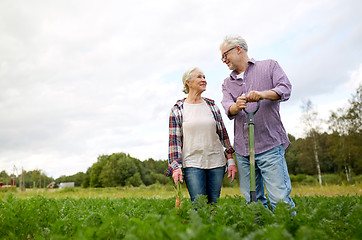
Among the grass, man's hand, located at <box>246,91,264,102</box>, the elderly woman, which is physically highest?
man's hand, located at <box>246,91,264,102</box>

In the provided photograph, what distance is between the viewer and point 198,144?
4.25 metres

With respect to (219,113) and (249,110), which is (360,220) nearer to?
(249,110)

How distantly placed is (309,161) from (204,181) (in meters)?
36.6

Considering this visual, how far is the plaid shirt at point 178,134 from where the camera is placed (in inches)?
166

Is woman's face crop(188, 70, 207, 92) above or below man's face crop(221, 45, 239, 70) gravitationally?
below

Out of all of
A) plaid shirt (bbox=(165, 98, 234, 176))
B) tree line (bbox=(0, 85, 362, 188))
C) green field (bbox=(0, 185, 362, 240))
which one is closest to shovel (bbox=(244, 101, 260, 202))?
green field (bbox=(0, 185, 362, 240))

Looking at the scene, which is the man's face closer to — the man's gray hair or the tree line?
the man's gray hair

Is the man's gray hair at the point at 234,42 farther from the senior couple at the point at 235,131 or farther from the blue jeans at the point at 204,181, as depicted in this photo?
the blue jeans at the point at 204,181

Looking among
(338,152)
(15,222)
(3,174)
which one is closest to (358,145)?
(338,152)

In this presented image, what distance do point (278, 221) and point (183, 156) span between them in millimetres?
2028

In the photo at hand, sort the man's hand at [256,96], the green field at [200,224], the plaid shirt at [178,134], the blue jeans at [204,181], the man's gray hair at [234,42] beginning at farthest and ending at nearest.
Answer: the plaid shirt at [178,134] < the blue jeans at [204,181] < the man's gray hair at [234,42] < the man's hand at [256,96] < the green field at [200,224]

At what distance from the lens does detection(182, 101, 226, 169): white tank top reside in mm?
4215

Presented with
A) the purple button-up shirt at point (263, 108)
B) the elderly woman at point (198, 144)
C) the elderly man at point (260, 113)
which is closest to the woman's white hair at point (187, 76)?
the elderly woman at point (198, 144)

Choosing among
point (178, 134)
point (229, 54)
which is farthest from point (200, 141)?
point (229, 54)
